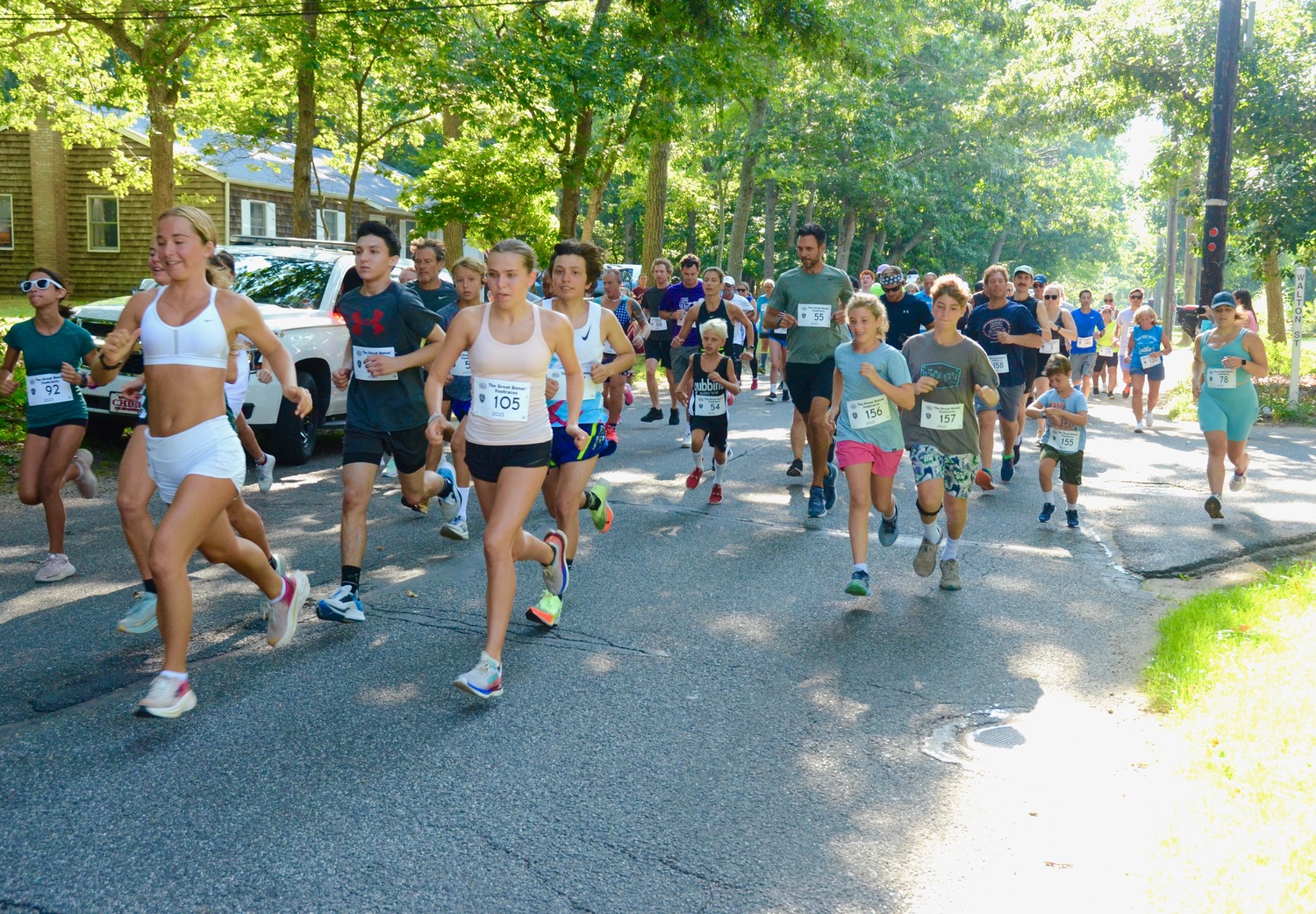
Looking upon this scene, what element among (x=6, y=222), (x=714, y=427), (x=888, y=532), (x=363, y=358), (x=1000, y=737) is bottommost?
(x=1000, y=737)

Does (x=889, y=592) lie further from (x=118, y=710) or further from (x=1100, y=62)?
(x=1100, y=62)

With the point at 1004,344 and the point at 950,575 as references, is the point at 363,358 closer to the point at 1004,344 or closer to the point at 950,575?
the point at 950,575

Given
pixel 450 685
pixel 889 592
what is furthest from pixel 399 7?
pixel 450 685

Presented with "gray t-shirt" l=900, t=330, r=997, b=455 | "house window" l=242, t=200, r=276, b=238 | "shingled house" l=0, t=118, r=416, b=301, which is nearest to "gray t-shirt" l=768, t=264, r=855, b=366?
"gray t-shirt" l=900, t=330, r=997, b=455

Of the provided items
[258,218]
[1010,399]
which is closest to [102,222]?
[258,218]

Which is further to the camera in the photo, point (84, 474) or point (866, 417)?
point (84, 474)

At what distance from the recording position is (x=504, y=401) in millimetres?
5410

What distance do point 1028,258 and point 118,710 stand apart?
70.0m

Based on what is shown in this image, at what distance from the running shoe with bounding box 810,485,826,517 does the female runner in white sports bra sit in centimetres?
512

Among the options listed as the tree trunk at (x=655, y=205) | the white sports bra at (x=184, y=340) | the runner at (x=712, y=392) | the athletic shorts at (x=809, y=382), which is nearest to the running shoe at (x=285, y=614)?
the white sports bra at (x=184, y=340)

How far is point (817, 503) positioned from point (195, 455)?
18.1 ft

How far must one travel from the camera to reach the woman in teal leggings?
9776 mm

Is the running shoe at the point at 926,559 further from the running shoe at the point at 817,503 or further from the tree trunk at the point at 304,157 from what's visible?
the tree trunk at the point at 304,157

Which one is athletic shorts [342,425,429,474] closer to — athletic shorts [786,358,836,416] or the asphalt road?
the asphalt road
